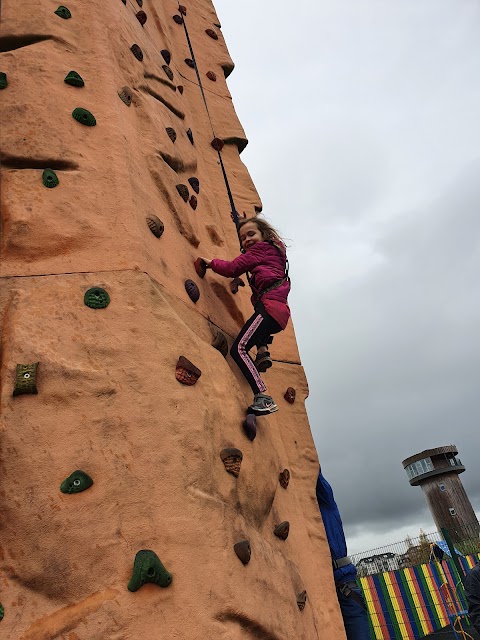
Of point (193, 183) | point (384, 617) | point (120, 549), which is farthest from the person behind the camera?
point (384, 617)

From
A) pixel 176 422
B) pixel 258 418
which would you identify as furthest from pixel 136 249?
pixel 258 418

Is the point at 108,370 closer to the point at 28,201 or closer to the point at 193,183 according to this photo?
the point at 28,201

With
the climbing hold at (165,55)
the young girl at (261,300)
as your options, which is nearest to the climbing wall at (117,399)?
the young girl at (261,300)

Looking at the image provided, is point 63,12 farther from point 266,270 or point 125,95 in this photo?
point 266,270

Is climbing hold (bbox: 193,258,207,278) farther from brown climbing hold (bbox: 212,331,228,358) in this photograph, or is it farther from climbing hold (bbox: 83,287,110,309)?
climbing hold (bbox: 83,287,110,309)

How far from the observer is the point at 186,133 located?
4.79 meters

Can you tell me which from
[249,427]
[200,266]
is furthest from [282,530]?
[200,266]

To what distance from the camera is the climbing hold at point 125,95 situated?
365 centimetres

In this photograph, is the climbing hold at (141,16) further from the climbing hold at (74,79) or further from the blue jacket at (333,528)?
the blue jacket at (333,528)

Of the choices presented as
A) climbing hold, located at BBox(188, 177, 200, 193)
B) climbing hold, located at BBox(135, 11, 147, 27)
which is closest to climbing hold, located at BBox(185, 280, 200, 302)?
climbing hold, located at BBox(188, 177, 200, 193)

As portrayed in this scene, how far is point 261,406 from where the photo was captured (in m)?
2.98

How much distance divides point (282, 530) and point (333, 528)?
4.80 ft

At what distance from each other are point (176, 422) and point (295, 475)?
1.99 metres

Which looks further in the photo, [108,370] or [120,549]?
[108,370]
